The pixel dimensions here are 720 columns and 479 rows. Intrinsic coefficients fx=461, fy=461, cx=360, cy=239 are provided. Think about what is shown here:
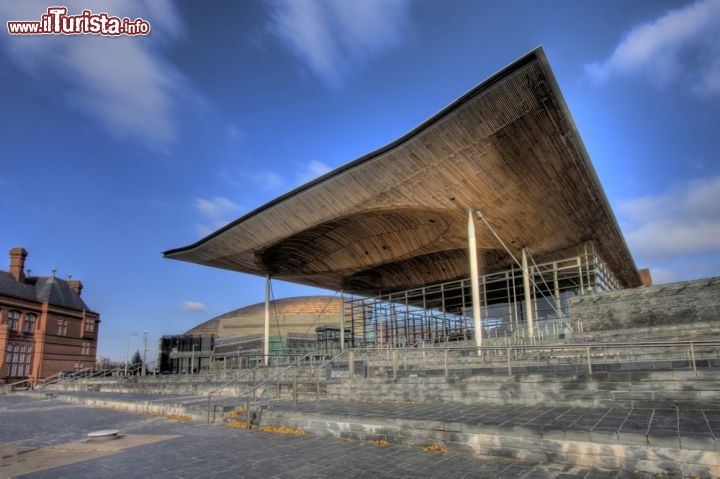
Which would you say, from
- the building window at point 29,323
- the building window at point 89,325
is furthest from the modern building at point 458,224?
the building window at point 89,325

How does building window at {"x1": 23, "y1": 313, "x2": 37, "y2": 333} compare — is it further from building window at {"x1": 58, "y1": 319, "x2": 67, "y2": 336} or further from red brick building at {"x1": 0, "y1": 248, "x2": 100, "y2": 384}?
building window at {"x1": 58, "y1": 319, "x2": 67, "y2": 336}

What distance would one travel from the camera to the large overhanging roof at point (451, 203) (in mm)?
16859

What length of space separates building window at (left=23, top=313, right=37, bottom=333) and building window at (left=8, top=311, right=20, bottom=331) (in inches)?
34.4

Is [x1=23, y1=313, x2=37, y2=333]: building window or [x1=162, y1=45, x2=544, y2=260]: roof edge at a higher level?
[x1=162, y1=45, x2=544, y2=260]: roof edge

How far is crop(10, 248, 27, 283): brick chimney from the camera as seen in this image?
4154 cm

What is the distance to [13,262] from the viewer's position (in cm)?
4181

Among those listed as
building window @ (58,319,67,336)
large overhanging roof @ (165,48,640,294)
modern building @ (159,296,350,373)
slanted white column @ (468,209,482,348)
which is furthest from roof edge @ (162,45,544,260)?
building window @ (58,319,67,336)

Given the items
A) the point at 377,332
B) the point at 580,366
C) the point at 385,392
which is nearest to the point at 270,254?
the point at 377,332

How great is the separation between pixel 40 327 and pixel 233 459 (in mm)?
41835

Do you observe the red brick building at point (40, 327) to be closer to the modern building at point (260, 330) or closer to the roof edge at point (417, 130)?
the modern building at point (260, 330)

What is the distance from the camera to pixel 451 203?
73.6 ft

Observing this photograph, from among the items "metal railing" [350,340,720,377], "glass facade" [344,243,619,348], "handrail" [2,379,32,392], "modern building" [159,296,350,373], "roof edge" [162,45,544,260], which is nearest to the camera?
"metal railing" [350,340,720,377]

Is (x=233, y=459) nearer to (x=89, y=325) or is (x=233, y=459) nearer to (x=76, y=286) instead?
(x=89, y=325)

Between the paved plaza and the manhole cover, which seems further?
the manhole cover
